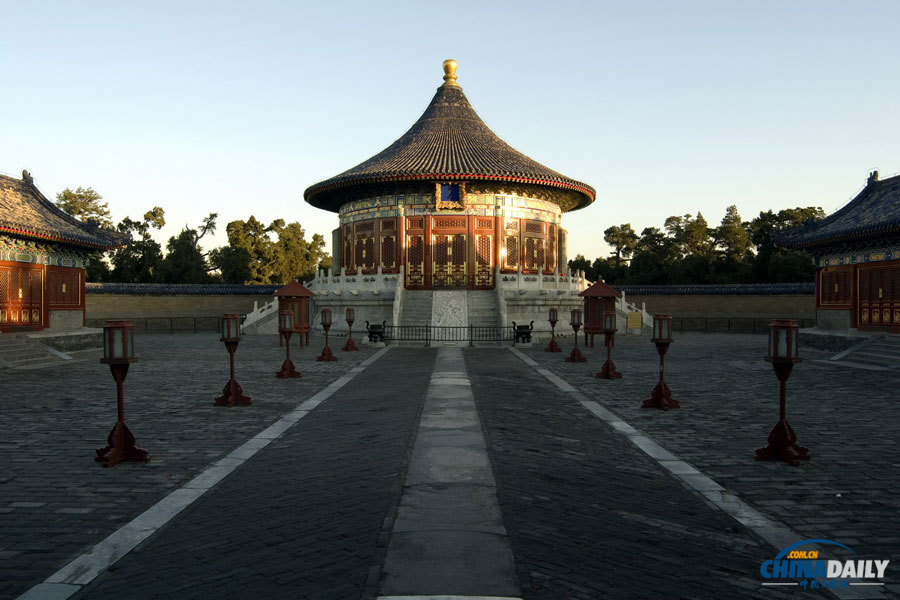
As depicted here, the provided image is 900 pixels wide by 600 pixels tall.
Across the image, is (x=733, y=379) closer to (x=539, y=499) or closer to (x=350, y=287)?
(x=539, y=499)

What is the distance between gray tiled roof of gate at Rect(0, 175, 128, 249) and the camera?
21719mm

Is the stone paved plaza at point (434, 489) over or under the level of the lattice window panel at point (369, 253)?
under

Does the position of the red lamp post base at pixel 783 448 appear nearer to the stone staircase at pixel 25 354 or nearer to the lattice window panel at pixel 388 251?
the stone staircase at pixel 25 354

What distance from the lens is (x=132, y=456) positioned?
23.0ft

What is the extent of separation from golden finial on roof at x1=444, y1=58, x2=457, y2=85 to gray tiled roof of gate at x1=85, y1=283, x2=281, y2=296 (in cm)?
1725

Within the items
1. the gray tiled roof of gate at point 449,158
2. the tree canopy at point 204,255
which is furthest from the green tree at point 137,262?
the gray tiled roof of gate at point 449,158

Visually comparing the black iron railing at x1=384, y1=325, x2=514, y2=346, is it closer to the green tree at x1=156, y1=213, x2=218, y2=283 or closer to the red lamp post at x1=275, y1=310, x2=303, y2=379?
the red lamp post at x1=275, y1=310, x2=303, y2=379

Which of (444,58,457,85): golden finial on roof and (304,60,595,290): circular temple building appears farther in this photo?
(444,58,457,85): golden finial on roof

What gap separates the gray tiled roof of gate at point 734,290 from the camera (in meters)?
36.5

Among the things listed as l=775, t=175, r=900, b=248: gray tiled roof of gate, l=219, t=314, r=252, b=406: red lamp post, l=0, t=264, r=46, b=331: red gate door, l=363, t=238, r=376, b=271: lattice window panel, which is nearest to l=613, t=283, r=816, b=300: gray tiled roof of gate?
l=775, t=175, r=900, b=248: gray tiled roof of gate

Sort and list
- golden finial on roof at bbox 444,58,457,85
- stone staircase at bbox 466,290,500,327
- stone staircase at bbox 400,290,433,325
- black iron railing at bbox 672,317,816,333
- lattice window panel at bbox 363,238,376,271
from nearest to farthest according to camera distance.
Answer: stone staircase at bbox 466,290,500,327 < stone staircase at bbox 400,290,433,325 < lattice window panel at bbox 363,238,376,271 < black iron railing at bbox 672,317,816,333 < golden finial on roof at bbox 444,58,457,85

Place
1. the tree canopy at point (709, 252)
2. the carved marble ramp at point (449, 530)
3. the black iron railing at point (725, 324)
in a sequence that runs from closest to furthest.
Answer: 1. the carved marble ramp at point (449, 530)
2. the black iron railing at point (725, 324)
3. the tree canopy at point (709, 252)

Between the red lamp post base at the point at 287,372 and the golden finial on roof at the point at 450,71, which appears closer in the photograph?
the red lamp post base at the point at 287,372

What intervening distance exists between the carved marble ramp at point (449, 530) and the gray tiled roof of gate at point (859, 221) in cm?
1936
